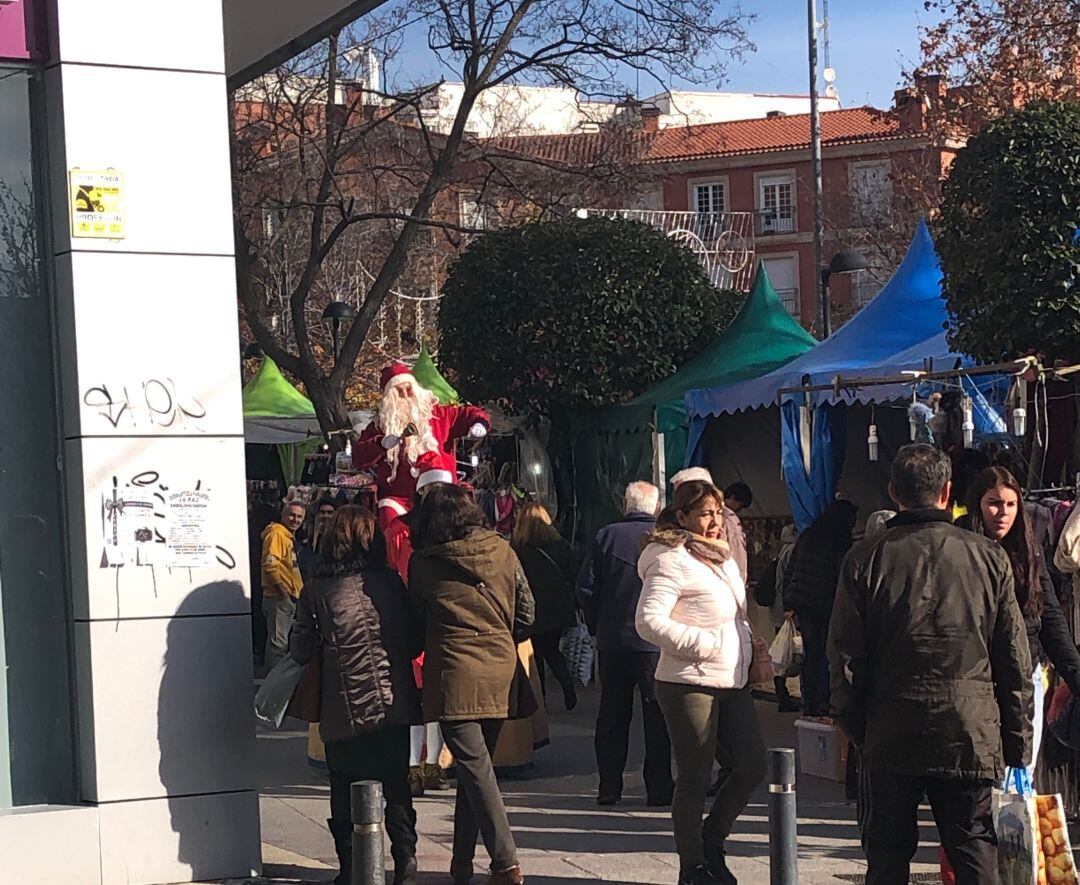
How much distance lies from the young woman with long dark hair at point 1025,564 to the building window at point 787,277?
57606 millimetres

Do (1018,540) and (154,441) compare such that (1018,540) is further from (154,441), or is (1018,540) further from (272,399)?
(272,399)

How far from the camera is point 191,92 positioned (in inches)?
289

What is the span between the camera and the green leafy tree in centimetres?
946

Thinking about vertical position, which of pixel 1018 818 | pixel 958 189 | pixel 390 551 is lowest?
pixel 1018 818

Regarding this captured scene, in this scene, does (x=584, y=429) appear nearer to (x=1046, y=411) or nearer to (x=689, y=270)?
(x=689, y=270)

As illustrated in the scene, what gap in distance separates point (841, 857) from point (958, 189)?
4255mm

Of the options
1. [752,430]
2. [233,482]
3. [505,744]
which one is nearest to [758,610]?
[752,430]

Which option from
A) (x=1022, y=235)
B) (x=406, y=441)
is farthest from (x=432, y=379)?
(x=1022, y=235)

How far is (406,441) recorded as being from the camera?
394 inches

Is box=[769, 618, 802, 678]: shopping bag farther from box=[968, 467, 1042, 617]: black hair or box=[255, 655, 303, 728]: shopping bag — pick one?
box=[968, 467, 1042, 617]: black hair

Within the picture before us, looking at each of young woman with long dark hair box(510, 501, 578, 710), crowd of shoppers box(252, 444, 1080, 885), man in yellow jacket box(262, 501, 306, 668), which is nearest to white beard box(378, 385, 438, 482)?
young woman with long dark hair box(510, 501, 578, 710)

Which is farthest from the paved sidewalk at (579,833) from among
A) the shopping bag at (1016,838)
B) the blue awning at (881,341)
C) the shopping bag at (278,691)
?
the blue awning at (881,341)

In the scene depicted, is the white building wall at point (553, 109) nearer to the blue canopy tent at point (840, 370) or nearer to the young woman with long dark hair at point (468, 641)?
the blue canopy tent at point (840, 370)

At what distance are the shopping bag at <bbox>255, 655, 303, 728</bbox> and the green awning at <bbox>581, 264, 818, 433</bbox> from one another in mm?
6903
